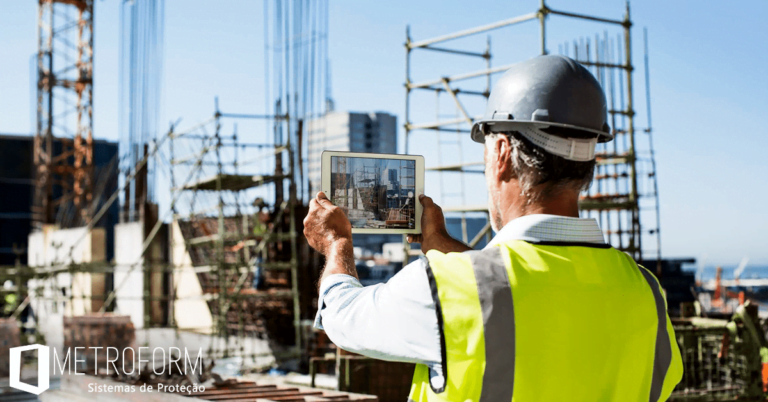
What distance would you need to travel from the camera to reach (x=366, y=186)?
5.48 ft

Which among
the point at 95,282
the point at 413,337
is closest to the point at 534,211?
the point at 413,337

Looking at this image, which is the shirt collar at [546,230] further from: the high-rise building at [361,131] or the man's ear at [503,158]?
the high-rise building at [361,131]

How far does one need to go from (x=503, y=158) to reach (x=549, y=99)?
141 mm

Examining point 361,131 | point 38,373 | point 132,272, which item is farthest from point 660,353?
point 361,131

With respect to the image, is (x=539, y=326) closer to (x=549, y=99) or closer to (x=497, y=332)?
Answer: (x=497, y=332)

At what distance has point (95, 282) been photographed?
18281 mm

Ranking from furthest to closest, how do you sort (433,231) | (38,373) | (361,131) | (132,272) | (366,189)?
(361,131), (132,272), (38,373), (433,231), (366,189)

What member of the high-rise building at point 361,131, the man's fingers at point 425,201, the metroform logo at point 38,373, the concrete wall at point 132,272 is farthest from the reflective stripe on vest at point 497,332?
the high-rise building at point 361,131

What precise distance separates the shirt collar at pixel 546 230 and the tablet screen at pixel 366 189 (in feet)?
1.22

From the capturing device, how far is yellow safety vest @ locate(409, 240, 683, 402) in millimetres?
1200

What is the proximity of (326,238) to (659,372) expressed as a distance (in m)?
0.72

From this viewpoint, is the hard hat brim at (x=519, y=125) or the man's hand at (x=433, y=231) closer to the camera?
the hard hat brim at (x=519, y=125)

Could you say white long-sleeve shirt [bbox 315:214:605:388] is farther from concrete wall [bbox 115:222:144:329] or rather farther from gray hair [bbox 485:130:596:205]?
concrete wall [bbox 115:222:144:329]

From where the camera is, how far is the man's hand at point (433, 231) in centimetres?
175
